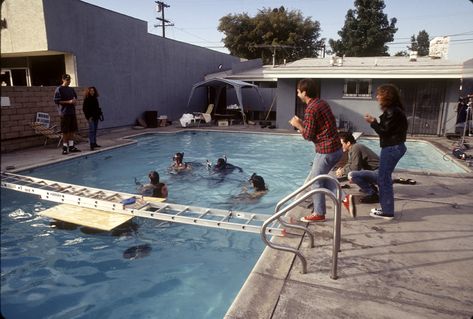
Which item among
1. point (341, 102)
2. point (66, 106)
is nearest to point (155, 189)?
point (66, 106)

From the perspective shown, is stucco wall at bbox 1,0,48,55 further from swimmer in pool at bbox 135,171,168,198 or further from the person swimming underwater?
swimmer in pool at bbox 135,171,168,198

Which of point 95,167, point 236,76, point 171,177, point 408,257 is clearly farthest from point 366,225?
point 236,76

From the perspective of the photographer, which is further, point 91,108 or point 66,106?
point 91,108

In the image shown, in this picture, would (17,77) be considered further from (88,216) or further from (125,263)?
(125,263)

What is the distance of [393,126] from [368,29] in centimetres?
4577

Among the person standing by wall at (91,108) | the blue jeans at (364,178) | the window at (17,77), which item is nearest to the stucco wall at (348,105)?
the person standing by wall at (91,108)

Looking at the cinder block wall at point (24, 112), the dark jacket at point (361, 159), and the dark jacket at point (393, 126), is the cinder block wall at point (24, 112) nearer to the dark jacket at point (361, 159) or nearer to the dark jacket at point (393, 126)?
the dark jacket at point (361, 159)

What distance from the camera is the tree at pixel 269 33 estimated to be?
40.4m

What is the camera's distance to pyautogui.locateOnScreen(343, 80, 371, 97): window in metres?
16.6

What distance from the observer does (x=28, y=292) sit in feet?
13.7

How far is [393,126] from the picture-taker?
4477 mm

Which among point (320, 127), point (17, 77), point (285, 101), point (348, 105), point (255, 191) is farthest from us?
point (285, 101)

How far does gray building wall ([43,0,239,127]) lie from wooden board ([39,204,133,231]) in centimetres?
952

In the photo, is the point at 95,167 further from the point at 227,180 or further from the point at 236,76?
the point at 236,76
